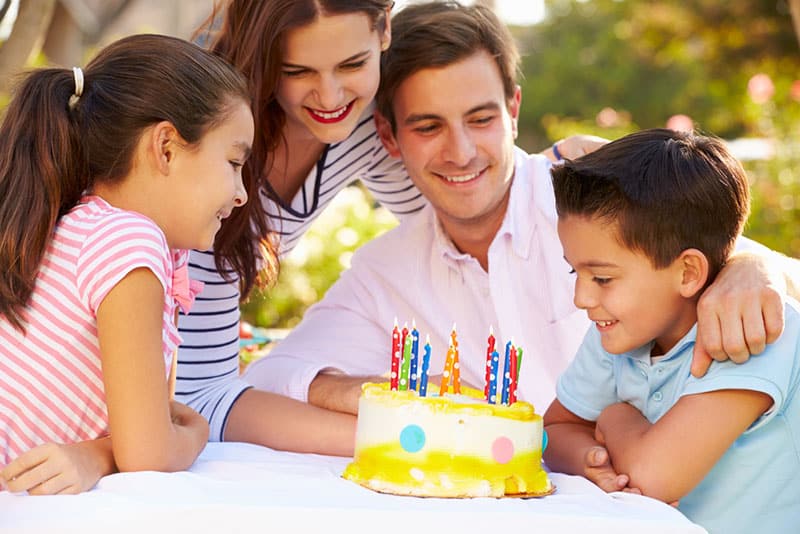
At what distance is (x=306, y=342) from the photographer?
388 cm

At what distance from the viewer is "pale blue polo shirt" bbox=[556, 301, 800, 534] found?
246 centimetres

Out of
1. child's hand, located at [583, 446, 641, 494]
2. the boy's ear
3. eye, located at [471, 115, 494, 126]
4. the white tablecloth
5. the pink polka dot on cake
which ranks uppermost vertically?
eye, located at [471, 115, 494, 126]

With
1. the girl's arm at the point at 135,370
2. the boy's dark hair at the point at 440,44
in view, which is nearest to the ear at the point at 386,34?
the boy's dark hair at the point at 440,44

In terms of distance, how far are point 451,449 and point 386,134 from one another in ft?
6.21

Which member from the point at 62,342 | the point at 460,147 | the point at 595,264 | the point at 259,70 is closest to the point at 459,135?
the point at 460,147

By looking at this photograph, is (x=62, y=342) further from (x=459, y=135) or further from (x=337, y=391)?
(x=459, y=135)

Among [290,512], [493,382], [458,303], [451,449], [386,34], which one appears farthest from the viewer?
[458,303]

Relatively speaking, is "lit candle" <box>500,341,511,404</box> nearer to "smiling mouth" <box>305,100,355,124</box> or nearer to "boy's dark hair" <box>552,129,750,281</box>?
"boy's dark hair" <box>552,129,750,281</box>

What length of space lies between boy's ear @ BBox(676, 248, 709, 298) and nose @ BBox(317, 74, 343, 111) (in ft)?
4.16

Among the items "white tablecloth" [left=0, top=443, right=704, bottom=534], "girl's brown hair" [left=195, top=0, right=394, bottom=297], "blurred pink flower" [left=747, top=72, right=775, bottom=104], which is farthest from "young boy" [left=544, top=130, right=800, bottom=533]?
"blurred pink flower" [left=747, top=72, right=775, bottom=104]

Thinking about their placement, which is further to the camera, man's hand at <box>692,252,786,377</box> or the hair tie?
the hair tie

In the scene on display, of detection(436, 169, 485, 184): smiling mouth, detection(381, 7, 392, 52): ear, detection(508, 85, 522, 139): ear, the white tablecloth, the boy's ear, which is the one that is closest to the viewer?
the white tablecloth

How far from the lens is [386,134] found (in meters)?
4.03

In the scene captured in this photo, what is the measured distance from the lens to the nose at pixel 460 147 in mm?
3668
